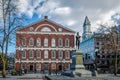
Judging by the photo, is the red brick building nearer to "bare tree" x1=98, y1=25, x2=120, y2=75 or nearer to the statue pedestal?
"bare tree" x1=98, y1=25, x2=120, y2=75

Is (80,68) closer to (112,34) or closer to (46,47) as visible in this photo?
(112,34)

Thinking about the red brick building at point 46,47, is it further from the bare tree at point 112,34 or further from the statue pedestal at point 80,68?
the statue pedestal at point 80,68

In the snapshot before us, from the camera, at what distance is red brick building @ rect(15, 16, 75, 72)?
259 ft

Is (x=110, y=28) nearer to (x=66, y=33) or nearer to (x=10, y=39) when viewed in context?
(x=10, y=39)

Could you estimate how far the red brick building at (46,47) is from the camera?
7906 centimetres

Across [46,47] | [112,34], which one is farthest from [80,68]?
[46,47]

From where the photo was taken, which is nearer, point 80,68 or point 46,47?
point 80,68

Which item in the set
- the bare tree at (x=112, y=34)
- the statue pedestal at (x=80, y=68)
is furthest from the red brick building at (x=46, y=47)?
the statue pedestal at (x=80, y=68)

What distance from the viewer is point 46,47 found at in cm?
8075

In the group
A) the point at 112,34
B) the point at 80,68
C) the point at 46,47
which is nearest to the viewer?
the point at 80,68

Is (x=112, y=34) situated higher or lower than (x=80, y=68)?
higher

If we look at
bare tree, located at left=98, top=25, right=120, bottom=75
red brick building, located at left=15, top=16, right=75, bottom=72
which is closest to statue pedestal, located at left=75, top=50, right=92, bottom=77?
bare tree, located at left=98, top=25, right=120, bottom=75

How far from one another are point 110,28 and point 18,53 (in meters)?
33.1

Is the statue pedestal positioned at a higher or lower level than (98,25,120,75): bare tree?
lower
